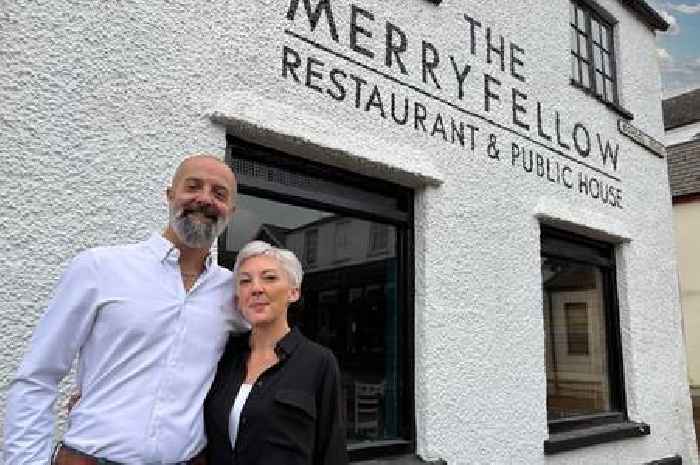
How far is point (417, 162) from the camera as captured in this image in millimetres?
3861

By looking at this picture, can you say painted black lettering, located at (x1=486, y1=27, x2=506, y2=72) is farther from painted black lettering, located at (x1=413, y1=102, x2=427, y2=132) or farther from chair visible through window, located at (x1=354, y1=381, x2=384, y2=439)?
chair visible through window, located at (x1=354, y1=381, x2=384, y2=439)

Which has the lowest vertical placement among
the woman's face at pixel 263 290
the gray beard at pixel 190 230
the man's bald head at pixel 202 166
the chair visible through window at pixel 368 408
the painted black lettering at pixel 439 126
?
the chair visible through window at pixel 368 408

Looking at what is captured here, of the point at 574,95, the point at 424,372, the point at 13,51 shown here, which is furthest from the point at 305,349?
the point at 574,95

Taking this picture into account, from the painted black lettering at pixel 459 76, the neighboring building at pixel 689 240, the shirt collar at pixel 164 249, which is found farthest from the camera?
the neighboring building at pixel 689 240

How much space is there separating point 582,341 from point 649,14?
4.00 meters

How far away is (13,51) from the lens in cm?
238

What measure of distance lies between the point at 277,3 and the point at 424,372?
232 centimetres

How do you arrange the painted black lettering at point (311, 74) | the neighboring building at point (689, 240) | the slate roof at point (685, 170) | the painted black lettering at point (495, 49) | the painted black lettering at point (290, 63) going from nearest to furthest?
the painted black lettering at point (290, 63)
the painted black lettering at point (311, 74)
the painted black lettering at point (495, 49)
the neighboring building at point (689, 240)
the slate roof at point (685, 170)

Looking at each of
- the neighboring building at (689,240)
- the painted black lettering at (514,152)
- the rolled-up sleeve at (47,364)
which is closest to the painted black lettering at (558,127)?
the painted black lettering at (514,152)

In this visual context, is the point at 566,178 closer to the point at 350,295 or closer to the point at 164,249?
the point at 350,295

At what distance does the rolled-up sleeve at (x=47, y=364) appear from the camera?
5.22 feet

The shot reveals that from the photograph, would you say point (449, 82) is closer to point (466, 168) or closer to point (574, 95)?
point (466, 168)

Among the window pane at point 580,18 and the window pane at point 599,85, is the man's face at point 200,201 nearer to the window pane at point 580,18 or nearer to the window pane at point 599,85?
the window pane at point 599,85

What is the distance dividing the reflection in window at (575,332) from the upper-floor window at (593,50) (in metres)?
1.71
